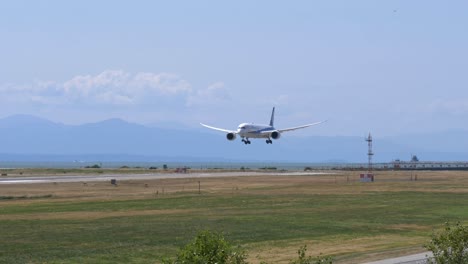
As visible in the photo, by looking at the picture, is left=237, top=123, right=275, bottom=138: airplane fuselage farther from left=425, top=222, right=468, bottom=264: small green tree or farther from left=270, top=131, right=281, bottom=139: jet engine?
left=425, top=222, right=468, bottom=264: small green tree

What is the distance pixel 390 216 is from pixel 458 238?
131 feet

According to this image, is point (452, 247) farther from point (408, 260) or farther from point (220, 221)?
point (220, 221)

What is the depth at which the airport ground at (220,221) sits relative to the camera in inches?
1711

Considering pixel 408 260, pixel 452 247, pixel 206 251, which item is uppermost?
pixel 206 251

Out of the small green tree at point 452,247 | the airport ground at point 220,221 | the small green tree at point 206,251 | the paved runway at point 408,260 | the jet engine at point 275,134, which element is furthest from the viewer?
the jet engine at point 275,134

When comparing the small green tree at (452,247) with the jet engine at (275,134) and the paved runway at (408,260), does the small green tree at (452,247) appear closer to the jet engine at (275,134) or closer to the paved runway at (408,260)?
the paved runway at (408,260)

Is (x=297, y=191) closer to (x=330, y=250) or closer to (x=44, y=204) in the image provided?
(x=44, y=204)

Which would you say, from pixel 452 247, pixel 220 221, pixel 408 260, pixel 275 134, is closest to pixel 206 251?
pixel 452 247

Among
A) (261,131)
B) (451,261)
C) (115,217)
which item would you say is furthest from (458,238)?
(261,131)

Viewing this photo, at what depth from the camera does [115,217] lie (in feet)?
199

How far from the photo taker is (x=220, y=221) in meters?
58.5

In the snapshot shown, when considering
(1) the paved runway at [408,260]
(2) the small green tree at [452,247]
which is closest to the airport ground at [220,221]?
(1) the paved runway at [408,260]

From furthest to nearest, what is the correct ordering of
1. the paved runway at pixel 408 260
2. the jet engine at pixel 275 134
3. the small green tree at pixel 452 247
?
the jet engine at pixel 275 134
the paved runway at pixel 408 260
the small green tree at pixel 452 247

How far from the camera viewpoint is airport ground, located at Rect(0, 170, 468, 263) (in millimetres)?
43469
